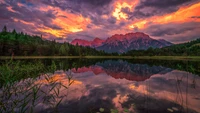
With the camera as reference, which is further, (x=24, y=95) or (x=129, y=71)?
(x=129, y=71)

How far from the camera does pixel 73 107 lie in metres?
10.9

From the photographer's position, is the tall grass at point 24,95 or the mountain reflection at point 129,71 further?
the mountain reflection at point 129,71

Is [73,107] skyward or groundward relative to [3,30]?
groundward

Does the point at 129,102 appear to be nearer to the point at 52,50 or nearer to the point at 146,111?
the point at 146,111

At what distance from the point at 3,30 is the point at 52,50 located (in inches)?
3915

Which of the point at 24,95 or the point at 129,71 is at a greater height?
the point at 24,95

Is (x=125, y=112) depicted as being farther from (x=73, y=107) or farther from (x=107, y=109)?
(x=73, y=107)

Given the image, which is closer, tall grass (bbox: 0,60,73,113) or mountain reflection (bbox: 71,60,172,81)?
tall grass (bbox: 0,60,73,113)

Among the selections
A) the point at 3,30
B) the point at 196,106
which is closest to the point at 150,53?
the point at 196,106

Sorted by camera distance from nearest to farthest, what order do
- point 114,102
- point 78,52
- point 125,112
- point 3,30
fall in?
point 125,112, point 114,102, point 78,52, point 3,30

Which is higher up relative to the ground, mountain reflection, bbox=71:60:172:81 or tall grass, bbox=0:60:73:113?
tall grass, bbox=0:60:73:113

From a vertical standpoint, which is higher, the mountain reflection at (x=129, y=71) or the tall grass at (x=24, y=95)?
the tall grass at (x=24, y=95)

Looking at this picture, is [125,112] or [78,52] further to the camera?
[78,52]

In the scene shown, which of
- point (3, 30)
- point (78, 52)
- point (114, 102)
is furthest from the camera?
point (3, 30)
